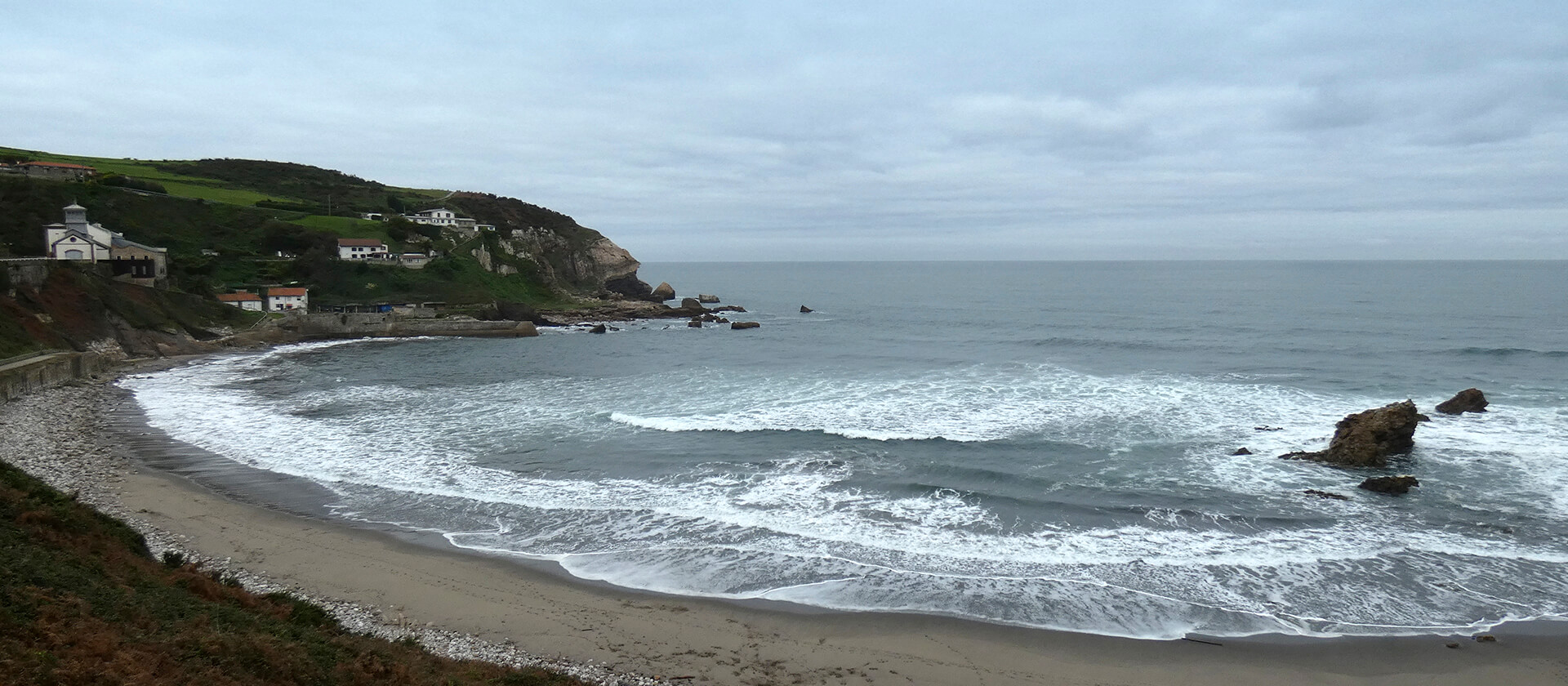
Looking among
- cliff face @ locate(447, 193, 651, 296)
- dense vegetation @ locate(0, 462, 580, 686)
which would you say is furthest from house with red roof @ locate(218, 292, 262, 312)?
dense vegetation @ locate(0, 462, 580, 686)

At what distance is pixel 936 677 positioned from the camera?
1235 centimetres

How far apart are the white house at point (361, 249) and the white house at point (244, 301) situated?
1189 centimetres

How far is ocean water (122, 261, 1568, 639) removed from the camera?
15.6m

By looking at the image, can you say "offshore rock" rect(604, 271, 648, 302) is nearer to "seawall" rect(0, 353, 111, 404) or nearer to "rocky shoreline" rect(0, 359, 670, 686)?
"rocky shoreline" rect(0, 359, 670, 686)

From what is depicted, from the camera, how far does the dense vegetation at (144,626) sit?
788 centimetres

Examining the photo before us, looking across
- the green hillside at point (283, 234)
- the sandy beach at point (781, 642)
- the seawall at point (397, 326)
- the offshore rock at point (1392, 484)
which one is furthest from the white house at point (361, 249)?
the offshore rock at point (1392, 484)

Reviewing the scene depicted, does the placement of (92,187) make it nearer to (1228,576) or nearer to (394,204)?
(394,204)

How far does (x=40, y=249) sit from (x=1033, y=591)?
229 feet

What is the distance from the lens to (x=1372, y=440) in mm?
23844

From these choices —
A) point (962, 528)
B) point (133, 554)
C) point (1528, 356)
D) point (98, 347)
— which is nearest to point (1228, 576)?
point (962, 528)

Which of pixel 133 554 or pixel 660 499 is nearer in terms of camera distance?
pixel 133 554

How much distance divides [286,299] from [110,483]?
146 ft

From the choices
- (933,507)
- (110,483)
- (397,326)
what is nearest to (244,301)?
(397,326)

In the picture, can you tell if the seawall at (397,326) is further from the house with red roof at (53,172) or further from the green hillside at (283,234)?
the house with red roof at (53,172)
